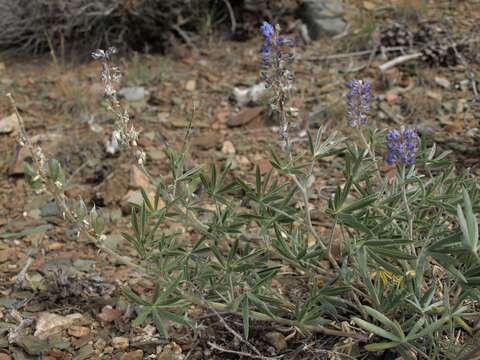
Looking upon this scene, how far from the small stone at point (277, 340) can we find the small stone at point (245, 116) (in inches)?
82.7

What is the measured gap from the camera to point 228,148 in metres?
4.11

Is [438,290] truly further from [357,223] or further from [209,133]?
[209,133]

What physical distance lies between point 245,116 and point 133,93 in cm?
93

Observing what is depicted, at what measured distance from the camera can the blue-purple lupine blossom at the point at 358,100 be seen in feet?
7.57

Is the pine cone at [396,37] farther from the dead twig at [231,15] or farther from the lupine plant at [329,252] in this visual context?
the lupine plant at [329,252]

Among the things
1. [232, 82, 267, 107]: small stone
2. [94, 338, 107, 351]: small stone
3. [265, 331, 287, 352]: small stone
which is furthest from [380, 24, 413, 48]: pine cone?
[94, 338, 107, 351]: small stone

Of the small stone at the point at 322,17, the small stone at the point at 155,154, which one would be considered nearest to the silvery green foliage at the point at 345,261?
the small stone at the point at 155,154

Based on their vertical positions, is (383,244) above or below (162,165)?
above

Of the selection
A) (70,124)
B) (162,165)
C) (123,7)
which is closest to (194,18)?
(123,7)

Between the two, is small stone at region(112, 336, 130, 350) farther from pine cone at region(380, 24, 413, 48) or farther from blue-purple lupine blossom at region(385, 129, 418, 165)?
pine cone at region(380, 24, 413, 48)

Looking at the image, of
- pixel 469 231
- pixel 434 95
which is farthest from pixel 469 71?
pixel 469 231

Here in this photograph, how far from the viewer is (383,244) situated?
2.12m

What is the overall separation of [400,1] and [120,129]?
384cm

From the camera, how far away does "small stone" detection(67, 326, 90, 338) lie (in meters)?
2.70
